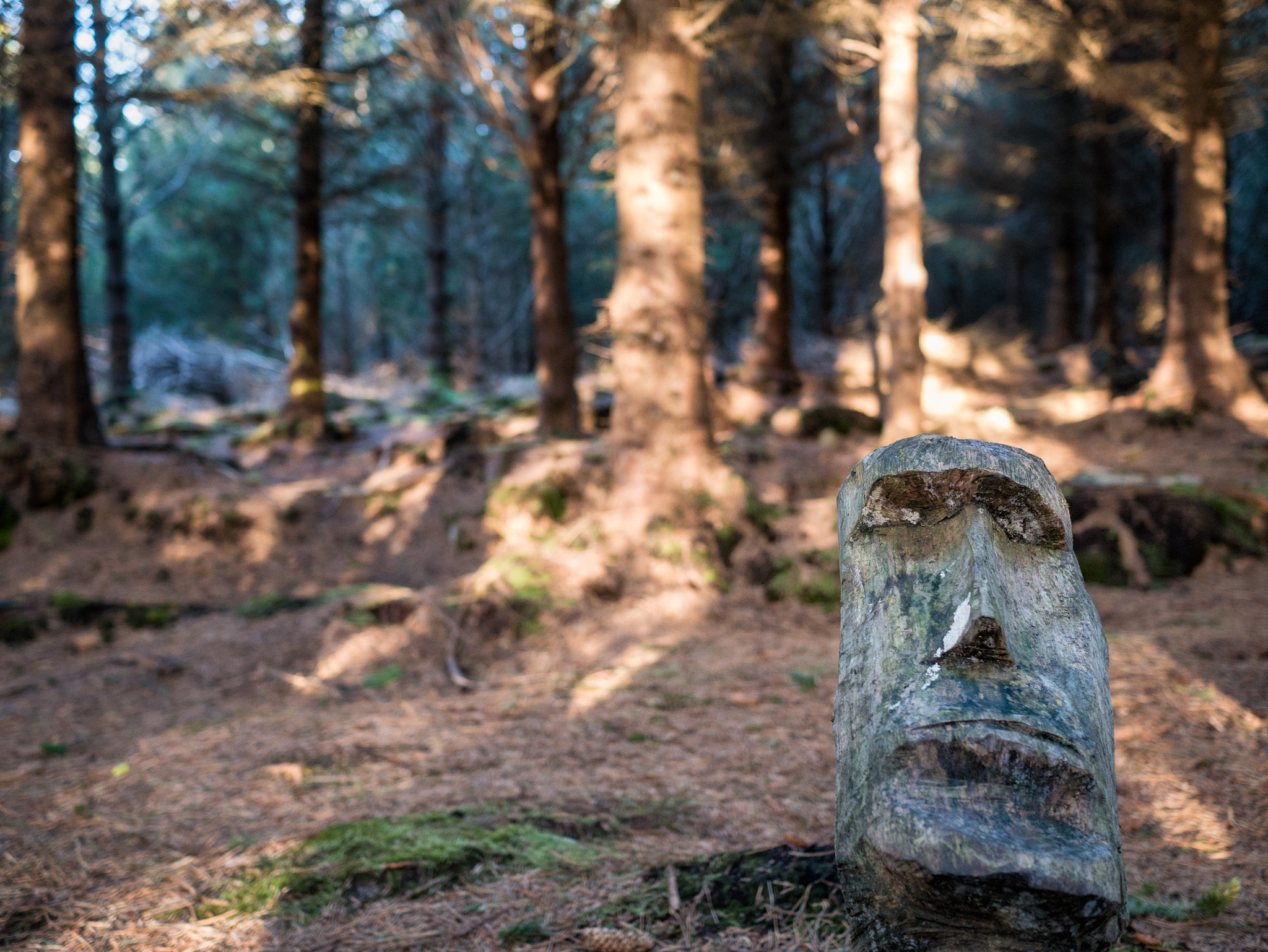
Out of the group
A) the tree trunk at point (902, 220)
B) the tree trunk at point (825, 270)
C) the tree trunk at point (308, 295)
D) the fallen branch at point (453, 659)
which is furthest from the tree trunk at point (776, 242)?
the fallen branch at point (453, 659)

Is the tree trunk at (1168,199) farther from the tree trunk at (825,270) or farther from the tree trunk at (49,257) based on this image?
the tree trunk at (49,257)

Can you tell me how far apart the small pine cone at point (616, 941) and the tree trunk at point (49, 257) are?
781cm

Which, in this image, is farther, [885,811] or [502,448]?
[502,448]

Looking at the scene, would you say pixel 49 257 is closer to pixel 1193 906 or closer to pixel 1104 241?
pixel 1193 906

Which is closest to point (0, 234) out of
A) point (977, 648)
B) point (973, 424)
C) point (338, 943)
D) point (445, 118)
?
point (445, 118)

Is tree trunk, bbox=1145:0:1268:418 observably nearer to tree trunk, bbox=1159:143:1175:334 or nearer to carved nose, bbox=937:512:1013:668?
tree trunk, bbox=1159:143:1175:334

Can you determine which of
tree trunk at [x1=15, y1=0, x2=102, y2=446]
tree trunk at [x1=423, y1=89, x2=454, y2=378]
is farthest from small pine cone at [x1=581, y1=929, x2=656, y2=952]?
tree trunk at [x1=423, y1=89, x2=454, y2=378]

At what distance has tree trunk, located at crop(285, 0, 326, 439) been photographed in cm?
1180

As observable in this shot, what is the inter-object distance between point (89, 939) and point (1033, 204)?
20778 mm

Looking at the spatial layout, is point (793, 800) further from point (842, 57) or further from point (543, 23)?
point (842, 57)

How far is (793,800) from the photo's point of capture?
299 centimetres

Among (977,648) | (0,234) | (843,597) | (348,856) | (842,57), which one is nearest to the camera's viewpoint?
(977,648)

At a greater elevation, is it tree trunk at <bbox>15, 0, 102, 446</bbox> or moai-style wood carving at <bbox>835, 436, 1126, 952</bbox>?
tree trunk at <bbox>15, 0, 102, 446</bbox>

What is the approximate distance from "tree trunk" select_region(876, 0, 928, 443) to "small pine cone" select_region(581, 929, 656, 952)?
6036 mm
